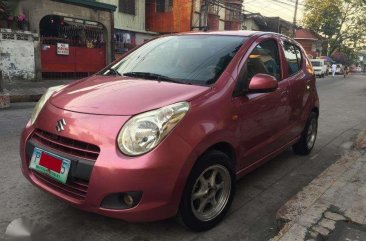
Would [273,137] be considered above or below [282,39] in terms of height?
below

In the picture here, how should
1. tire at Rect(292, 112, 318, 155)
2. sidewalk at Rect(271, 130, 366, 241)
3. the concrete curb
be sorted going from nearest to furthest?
sidewalk at Rect(271, 130, 366, 241) → tire at Rect(292, 112, 318, 155) → the concrete curb

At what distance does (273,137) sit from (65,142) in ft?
7.31

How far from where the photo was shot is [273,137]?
4.17 meters

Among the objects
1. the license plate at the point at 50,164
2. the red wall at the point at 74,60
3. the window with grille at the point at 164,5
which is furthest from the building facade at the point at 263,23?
the license plate at the point at 50,164

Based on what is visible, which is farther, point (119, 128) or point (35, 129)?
point (35, 129)

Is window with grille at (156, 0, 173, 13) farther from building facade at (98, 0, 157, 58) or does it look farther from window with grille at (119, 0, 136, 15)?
window with grille at (119, 0, 136, 15)

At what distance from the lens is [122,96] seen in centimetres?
305

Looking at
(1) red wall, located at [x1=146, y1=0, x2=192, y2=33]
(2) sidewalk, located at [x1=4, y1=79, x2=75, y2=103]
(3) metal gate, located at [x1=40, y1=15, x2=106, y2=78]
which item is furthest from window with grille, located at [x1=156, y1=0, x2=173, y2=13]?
(2) sidewalk, located at [x1=4, y1=79, x2=75, y2=103]

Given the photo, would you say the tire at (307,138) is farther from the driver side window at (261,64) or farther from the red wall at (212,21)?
the red wall at (212,21)

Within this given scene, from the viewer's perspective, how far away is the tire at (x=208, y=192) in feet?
9.62

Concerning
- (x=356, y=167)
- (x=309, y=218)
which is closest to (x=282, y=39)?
(x=356, y=167)

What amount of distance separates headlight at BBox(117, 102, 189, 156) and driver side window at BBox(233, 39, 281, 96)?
2.67 feet

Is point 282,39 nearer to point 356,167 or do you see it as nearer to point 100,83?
point 356,167

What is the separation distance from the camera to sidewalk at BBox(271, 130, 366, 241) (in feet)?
9.85
